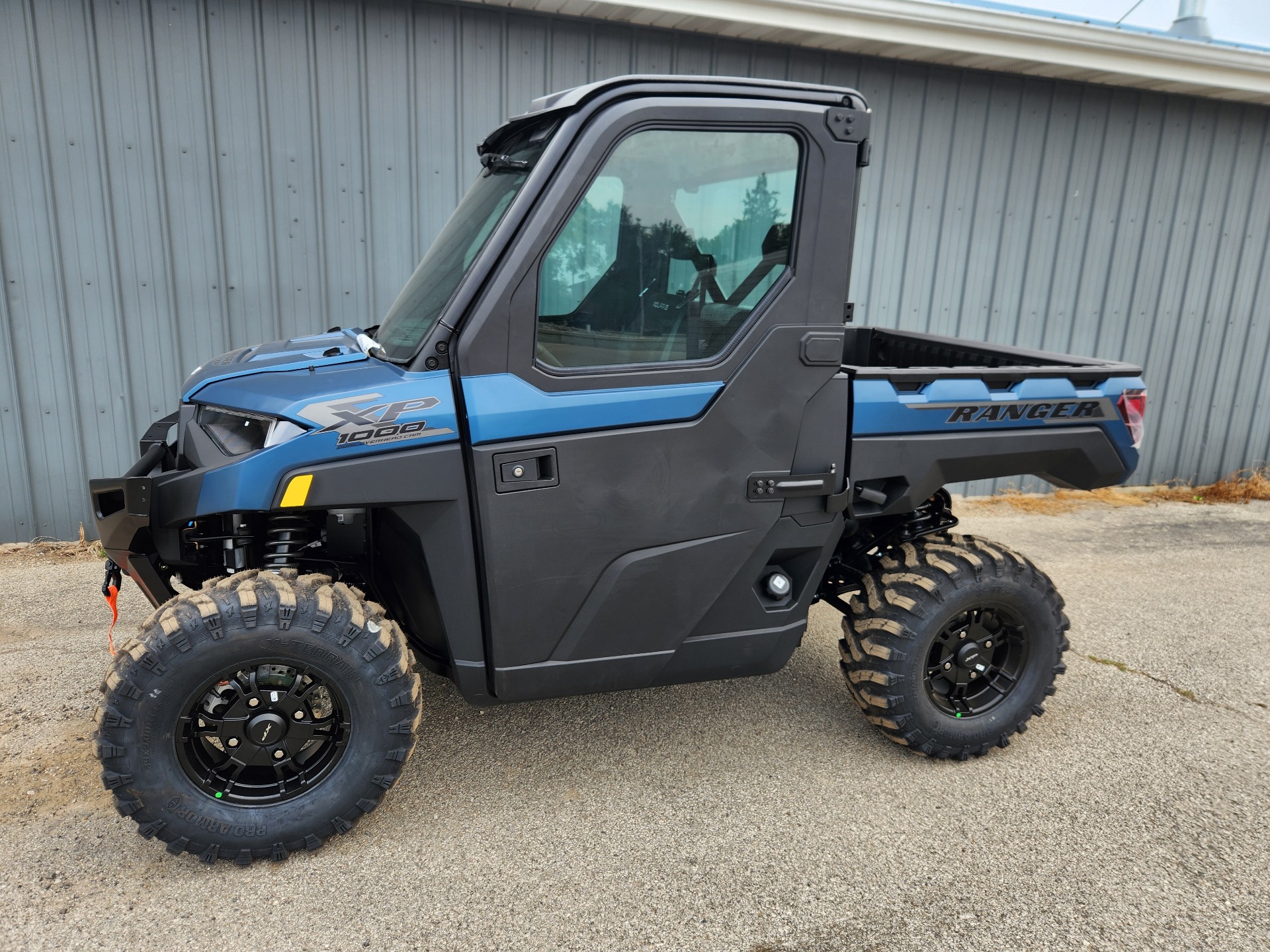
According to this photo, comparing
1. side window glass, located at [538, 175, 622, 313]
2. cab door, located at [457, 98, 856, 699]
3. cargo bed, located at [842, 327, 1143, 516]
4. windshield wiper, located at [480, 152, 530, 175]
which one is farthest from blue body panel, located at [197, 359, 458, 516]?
cargo bed, located at [842, 327, 1143, 516]

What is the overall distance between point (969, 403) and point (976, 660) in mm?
1012

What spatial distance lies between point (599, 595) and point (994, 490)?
558cm

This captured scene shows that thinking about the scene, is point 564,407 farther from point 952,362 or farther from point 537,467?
point 952,362

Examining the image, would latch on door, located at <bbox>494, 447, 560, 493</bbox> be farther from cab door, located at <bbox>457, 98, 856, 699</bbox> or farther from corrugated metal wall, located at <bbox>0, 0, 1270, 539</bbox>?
corrugated metal wall, located at <bbox>0, 0, 1270, 539</bbox>

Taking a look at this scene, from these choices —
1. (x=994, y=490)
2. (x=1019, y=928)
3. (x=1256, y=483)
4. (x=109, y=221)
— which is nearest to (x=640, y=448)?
(x=1019, y=928)

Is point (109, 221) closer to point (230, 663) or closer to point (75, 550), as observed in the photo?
point (75, 550)

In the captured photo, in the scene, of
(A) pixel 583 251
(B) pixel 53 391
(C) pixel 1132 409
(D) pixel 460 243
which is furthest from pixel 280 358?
(B) pixel 53 391

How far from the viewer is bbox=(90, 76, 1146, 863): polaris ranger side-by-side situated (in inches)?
93.0

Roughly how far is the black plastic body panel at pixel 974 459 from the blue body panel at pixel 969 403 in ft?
0.09

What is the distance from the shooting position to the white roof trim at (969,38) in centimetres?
529

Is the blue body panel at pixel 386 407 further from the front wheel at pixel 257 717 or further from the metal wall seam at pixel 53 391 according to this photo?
the metal wall seam at pixel 53 391

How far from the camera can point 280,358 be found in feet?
9.23

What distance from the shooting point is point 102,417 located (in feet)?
17.1

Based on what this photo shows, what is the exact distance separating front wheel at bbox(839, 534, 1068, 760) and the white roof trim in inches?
156
